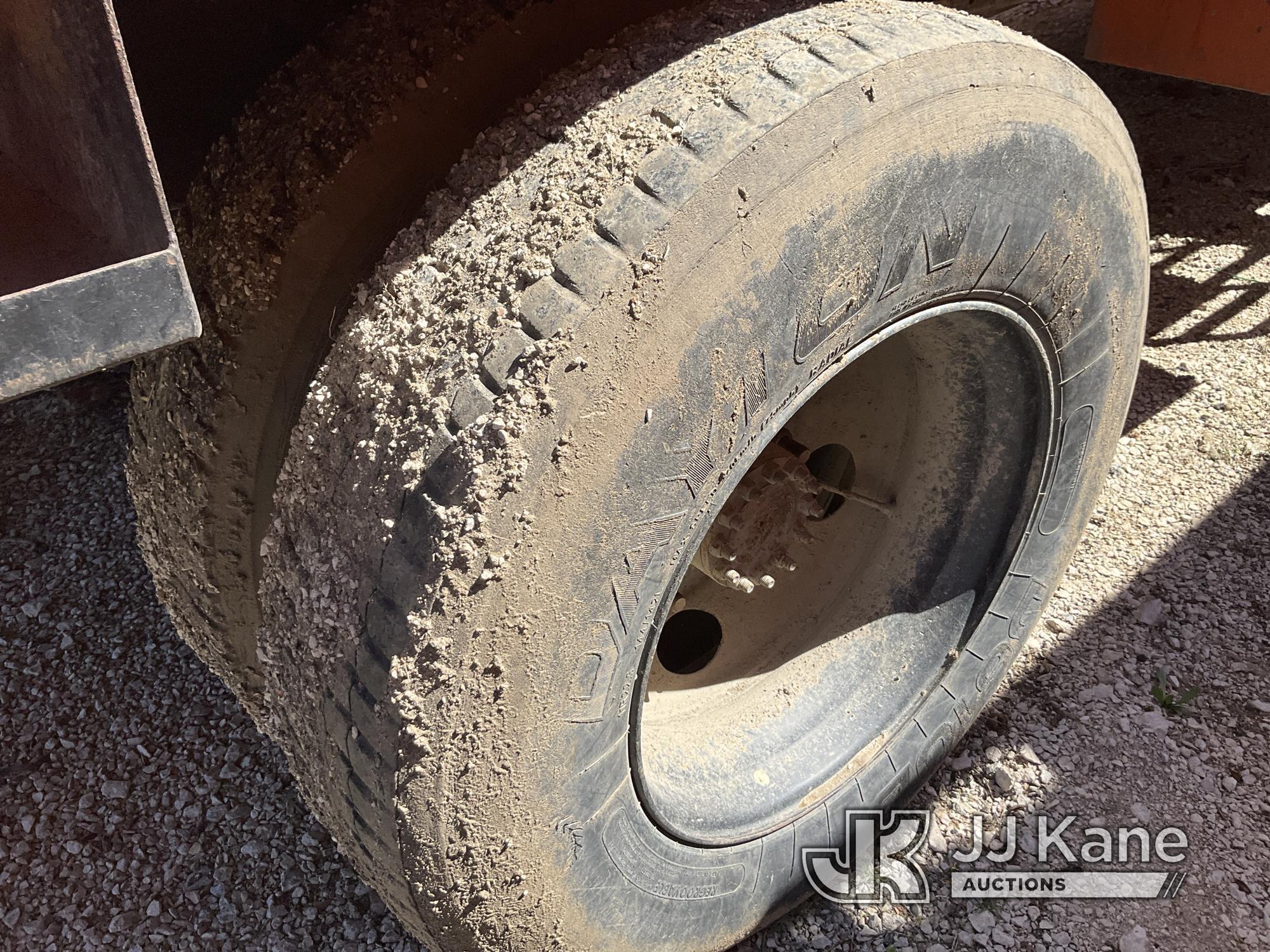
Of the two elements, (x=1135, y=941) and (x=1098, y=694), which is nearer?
(x=1135, y=941)

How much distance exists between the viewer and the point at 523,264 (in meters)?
1.06

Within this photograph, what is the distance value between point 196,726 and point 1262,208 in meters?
4.02

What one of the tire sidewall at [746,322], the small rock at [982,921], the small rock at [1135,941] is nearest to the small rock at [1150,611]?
the small rock at [1135,941]

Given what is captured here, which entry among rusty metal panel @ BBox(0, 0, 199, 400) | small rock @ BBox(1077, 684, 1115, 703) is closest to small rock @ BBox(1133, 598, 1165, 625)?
small rock @ BBox(1077, 684, 1115, 703)

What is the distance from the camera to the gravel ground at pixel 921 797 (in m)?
1.89

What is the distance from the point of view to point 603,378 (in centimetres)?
104

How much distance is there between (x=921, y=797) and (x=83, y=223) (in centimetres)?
191

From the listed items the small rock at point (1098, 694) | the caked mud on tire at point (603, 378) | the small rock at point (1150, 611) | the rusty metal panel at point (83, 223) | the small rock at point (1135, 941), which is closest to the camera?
the rusty metal panel at point (83, 223)

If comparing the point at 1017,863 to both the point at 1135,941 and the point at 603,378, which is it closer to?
the point at 1135,941

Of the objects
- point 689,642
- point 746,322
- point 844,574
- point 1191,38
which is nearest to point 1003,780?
point 844,574

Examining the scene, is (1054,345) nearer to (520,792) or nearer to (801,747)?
(801,747)

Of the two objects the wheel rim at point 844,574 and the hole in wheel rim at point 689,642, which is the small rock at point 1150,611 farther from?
the hole in wheel rim at point 689,642

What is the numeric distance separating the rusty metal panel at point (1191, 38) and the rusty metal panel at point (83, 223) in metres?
2.35

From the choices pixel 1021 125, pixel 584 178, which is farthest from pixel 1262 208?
pixel 584 178
